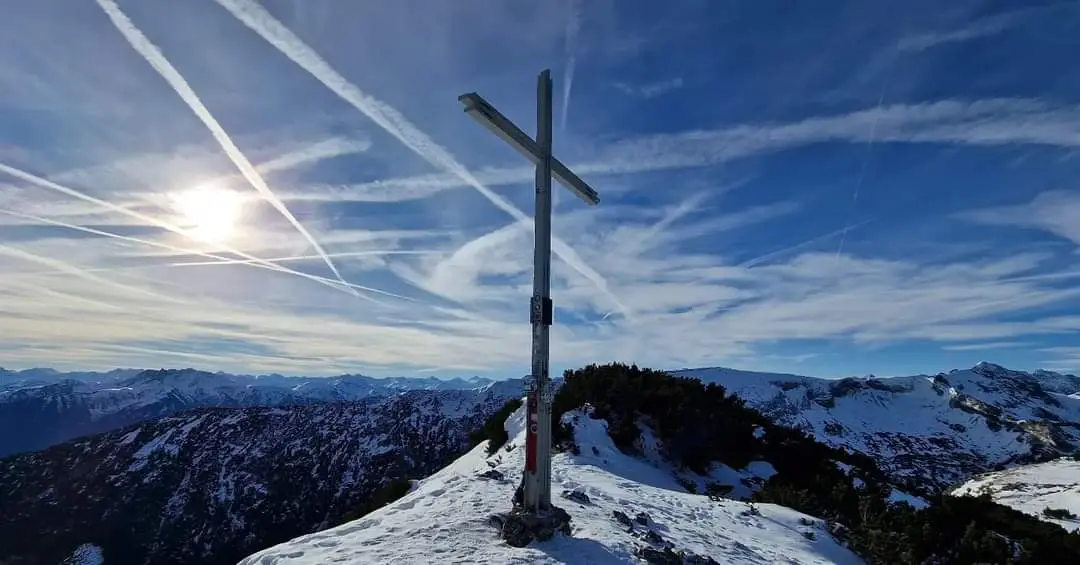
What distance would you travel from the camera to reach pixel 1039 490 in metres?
45.8

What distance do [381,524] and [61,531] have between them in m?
155

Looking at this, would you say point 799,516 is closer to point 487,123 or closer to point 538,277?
point 538,277

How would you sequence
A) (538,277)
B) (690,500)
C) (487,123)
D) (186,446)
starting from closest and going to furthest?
(487,123) < (538,277) < (690,500) < (186,446)

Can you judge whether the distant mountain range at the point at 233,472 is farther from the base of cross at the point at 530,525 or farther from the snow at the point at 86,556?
the base of cross at the point at 530,525

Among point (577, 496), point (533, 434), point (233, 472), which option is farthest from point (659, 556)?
point (233, 472)

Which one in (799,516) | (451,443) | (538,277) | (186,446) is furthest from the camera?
(451,443)

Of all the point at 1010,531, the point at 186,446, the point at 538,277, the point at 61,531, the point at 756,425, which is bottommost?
the point at 61,531

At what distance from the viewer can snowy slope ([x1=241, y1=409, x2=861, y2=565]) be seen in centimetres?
870

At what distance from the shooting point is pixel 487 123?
9.45m

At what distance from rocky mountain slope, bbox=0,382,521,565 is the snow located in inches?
44.9

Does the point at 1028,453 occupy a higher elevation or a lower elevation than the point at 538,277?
lower

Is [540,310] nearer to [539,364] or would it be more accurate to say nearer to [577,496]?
[539,364]

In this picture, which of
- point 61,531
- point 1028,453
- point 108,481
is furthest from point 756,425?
point 1028,453

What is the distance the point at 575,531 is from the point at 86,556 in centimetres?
14478
